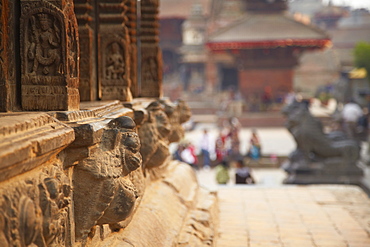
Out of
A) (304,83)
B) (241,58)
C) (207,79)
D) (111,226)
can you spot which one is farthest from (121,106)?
(304,83)

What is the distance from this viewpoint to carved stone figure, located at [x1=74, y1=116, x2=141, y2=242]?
9.86 feet

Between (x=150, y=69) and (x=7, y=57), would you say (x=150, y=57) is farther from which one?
(x=7, y=57)

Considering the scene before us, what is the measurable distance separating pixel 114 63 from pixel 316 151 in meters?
7.86

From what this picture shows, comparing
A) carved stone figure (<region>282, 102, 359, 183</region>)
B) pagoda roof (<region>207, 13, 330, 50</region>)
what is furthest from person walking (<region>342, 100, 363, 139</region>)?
pagoda roof (<region>207, 13, 330, 50</region>)

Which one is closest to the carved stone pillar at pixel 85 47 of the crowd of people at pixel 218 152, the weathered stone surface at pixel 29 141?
the weathered stone surface at pixel 29 141

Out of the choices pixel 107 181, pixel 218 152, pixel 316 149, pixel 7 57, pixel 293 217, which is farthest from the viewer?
pixel 218 152

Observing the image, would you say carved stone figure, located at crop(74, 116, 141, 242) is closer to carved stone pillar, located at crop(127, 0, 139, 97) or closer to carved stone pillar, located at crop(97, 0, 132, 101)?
carved stone pillar, located at crop(97, 0, 132, 101)

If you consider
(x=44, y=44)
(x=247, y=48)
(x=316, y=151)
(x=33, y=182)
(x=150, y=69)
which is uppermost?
(x=247, y=48)

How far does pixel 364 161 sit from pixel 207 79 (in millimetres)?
19497

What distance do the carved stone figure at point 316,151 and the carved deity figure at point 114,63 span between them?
751 cm

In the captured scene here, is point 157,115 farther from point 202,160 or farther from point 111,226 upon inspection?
point 202,160

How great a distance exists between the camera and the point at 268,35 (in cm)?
2561

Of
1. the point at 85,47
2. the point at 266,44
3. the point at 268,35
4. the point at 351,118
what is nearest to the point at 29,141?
the point at 85,47

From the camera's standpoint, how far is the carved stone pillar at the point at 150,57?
669 centimetres
